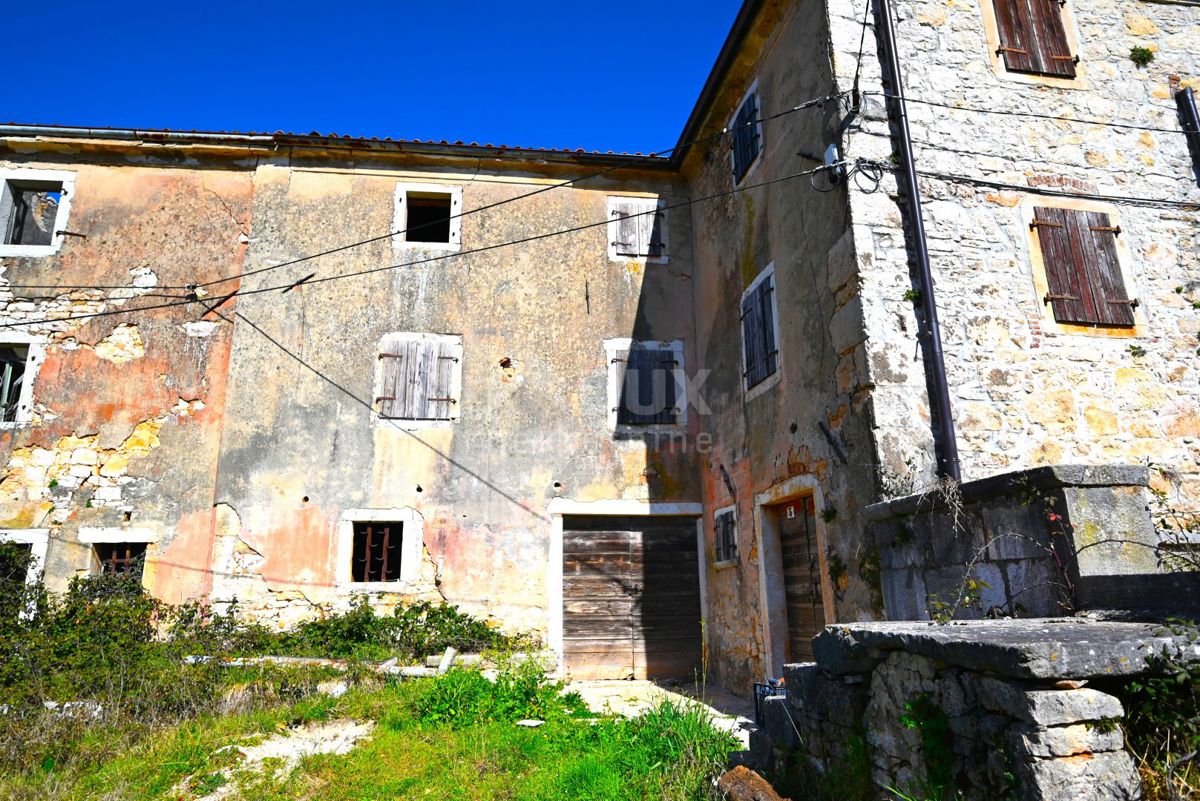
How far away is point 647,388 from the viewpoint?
10.9m

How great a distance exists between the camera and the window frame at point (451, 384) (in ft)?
34.0

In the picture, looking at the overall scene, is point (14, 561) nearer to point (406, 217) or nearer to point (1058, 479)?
point (406, 217)

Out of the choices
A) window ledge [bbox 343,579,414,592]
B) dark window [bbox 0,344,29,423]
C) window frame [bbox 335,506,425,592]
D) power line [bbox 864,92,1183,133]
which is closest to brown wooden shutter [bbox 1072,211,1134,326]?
power line [bbox 864,92,1183,133]

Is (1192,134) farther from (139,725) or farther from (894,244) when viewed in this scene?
(139,725)

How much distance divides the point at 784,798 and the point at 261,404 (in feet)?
28.9

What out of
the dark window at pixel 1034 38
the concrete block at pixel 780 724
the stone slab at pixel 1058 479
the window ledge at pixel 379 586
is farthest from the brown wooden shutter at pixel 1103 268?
the window ledge at pixel 379 586

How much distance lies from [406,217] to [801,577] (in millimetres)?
7727

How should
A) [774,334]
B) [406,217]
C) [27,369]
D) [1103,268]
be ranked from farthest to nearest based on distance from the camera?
[406,217] → [27,369] → [774,334] → [1103,268]

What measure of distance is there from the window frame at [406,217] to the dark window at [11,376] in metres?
5.34

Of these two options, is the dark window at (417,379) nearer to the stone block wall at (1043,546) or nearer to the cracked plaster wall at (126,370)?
the cracked plaster wall at (126,370)

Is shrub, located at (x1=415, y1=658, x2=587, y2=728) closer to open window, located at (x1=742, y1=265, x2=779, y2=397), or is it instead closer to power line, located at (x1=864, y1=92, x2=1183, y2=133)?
open window, located at (x1=742, y1=265, x2=779, y2=397)

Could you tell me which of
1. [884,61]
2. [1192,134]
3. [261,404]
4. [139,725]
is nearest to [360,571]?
[261,404]

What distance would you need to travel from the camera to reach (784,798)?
377cm

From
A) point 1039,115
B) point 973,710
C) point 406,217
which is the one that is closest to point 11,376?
point 406,217
